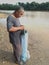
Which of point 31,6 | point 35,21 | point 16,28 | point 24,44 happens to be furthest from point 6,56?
point 31,6

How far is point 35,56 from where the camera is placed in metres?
9.27

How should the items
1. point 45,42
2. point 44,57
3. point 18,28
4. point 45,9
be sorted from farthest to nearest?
point 45,9, point 45,42, point 44,57, point 18,28

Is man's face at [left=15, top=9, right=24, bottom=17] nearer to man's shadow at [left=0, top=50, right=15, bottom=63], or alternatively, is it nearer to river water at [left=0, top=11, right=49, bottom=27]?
man's shadow at [left=0, top=50, right=15, bottom=63]

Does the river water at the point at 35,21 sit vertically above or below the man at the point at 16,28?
below

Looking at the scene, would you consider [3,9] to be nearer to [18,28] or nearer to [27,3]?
[27,3]

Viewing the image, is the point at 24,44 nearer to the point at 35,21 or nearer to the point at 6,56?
the point at 6,56

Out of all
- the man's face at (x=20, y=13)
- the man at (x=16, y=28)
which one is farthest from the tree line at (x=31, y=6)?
the man's face at (x=20, y=13)

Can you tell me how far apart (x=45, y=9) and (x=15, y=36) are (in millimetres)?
38418

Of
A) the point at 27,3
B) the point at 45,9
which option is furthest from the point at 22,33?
the point at 27,3

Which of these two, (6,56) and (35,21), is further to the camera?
(35,21)

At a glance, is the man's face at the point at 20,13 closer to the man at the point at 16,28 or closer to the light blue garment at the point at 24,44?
the man at the point at 16,28

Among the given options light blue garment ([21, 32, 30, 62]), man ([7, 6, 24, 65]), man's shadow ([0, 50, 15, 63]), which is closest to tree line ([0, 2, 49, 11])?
man's shadow ([0, 50, 15, 63])

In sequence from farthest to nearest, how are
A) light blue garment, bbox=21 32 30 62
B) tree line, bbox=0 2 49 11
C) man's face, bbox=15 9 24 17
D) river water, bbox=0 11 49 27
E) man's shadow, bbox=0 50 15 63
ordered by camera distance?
tree line, bbox=0 2 49 11 < river water, bbox=0 11 49 27 < man's shadow, bbox=0 50 15 63 < light blue garment, bbox=21 32 30 62 < man's face, bbox=15 9 24 17

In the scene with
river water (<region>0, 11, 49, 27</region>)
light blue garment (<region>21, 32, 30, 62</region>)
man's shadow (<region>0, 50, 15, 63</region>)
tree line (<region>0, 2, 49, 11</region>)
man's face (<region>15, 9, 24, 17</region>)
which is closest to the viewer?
man's face (<region>15, 9, 24, 17</region>)
